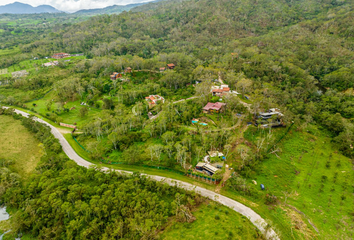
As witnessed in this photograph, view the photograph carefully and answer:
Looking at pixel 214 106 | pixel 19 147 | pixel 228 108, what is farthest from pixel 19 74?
pixel 228 108

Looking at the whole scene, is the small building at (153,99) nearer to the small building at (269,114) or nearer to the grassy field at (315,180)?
the small building at (269,114)

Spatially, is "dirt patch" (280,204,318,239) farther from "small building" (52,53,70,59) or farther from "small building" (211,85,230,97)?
"small building" (52,53,70,59)

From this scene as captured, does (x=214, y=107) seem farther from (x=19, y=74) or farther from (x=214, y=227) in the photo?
(x=19, y=74)

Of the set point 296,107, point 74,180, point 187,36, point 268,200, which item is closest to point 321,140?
point 296,107

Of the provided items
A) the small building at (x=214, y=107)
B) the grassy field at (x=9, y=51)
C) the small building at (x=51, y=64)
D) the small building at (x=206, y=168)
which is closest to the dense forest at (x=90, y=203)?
the small building at (x=206, y=168)

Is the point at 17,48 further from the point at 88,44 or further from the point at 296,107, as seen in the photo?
the point at 296,107

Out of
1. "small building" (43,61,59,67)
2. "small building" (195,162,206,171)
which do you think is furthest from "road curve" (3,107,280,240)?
"small building" (43,61,59,67)
